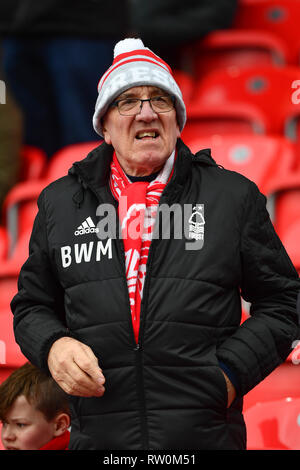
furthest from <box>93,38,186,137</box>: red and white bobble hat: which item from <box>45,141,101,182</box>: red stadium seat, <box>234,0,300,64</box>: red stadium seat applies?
<box>234,0,300,64</box>: red stadium seat

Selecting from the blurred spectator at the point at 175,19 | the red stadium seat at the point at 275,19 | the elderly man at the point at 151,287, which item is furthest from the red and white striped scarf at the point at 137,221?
the red stadium seat at the point at 275,19

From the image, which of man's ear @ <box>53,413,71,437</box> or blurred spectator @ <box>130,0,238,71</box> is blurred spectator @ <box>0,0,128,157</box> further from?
man's ear @ <box>53,413,71,437</box>

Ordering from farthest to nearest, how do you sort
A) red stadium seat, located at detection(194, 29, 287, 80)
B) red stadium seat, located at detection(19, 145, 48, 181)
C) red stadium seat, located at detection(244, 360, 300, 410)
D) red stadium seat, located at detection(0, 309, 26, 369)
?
1. red stadium seat, located at detection(194, 29, 287, 80)
2. red stadium seat, located at detection(19, 145, 48, 181)
3. red stadium seat, located at detection(0, 309, 26, 369)
4. red stadium seat, located at detection(244, 360, 300, 410)

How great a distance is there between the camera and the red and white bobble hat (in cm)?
130

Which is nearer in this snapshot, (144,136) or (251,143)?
(144,136)

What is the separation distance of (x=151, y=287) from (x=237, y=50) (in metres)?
2.49

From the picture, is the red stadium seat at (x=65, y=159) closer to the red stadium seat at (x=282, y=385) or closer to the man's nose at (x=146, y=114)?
the red stadium seat at (x=282, y=385)

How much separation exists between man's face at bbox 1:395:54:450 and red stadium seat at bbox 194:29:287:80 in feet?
7.34

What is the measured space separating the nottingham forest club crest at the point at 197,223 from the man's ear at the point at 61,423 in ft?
1.85

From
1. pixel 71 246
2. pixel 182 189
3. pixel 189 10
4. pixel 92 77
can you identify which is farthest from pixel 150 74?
pixel 189 10

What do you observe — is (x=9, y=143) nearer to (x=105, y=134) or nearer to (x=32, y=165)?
(x=32, y=165)

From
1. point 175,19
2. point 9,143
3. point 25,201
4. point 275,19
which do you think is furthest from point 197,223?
point 275,19

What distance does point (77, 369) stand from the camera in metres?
1.17
